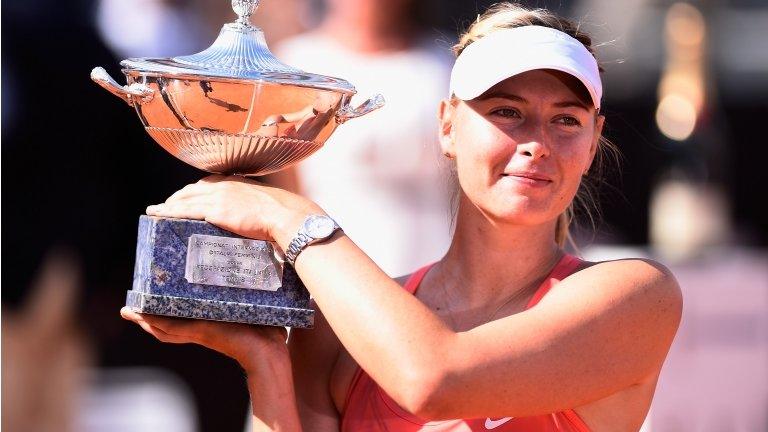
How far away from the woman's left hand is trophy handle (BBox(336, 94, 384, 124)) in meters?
0.21

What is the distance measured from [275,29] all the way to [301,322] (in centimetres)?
242

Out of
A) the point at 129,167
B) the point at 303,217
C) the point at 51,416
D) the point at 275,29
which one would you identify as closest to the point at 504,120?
the point at 303,217

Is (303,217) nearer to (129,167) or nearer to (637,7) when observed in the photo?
(129,167)

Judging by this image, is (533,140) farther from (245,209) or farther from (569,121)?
(245,209)

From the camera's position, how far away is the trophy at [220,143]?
96.1 inches

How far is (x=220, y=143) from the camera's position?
8.20ft

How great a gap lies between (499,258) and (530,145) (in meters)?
0.28

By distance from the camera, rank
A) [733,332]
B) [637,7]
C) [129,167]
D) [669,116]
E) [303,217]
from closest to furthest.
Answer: [303,217] < [733,332] < [129,167] < [669,116] < [637,7]

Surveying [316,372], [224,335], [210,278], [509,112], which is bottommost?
[316,372]

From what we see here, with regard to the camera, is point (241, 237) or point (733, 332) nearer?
point (241, 237)

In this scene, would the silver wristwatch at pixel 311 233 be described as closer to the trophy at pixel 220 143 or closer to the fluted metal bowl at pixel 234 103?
the trophy at pixel 220 143

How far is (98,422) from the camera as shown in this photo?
519cm

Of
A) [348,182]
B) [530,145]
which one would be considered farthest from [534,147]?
[348,182]

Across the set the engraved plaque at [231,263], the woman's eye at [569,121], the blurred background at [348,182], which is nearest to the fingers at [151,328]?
the engraved plaque at [231,263]
